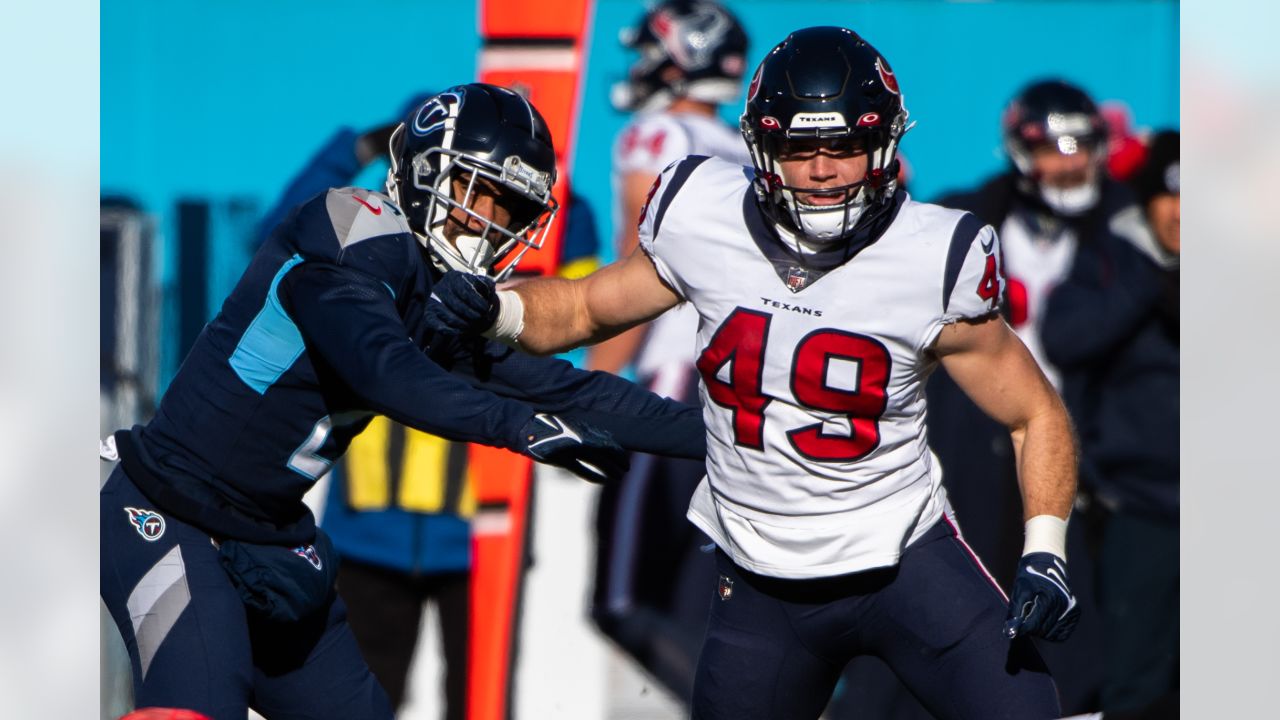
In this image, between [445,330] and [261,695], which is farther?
[261,695]

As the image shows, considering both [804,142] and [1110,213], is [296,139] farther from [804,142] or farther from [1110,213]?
[1110,213]

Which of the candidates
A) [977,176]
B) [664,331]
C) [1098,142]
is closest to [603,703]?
[664,331]

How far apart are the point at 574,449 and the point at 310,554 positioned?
73cm

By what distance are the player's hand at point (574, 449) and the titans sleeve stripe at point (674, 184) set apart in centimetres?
55

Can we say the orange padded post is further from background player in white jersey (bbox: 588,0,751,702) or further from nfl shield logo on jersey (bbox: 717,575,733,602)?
nfl shield logo on jersey (bbox: 717,575,733,602)

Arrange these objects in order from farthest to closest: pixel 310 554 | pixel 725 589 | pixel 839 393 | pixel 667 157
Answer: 1. pixel 667 157
2. pixel 725 589
3. pixel 310 554
4. pixel 839 393

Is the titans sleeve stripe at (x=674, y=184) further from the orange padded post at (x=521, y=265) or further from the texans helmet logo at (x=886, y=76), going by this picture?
the orange padded post at (x=521, y=265)

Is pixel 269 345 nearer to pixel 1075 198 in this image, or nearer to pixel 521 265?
pixel 521 265

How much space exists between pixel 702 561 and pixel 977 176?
155 cm

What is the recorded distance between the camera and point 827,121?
272 centimetres

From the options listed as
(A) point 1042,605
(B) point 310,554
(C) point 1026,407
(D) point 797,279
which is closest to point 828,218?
(D) point 797,279

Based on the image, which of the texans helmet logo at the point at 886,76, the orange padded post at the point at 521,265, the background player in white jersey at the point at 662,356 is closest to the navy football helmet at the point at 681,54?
the background player in white jersey at the point at 662,356

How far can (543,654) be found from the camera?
475 cm

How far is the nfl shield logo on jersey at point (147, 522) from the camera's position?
110 inches
